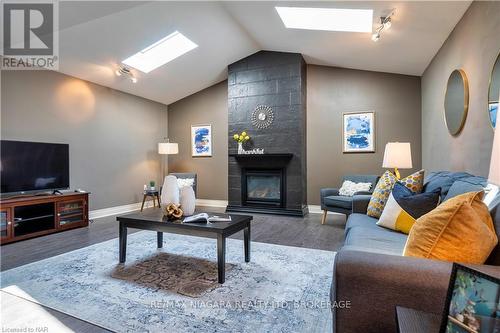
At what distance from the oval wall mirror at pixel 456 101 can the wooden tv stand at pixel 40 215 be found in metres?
5.08

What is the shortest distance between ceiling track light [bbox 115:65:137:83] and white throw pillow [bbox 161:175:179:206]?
3.04 metres

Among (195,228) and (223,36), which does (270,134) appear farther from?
(195,228)

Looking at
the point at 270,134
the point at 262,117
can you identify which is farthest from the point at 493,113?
the point at 262,117

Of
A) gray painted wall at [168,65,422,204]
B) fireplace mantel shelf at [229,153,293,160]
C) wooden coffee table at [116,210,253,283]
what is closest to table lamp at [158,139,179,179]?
gray painted wall at [168,65,422,204]

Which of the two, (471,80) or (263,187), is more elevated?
(471,80)

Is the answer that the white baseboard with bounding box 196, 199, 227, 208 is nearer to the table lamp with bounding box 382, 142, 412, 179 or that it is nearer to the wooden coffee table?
the wooden coffee table

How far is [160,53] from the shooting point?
4824 mm

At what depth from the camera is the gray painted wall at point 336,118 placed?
189 inches

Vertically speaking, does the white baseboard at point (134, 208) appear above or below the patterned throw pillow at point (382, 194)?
below

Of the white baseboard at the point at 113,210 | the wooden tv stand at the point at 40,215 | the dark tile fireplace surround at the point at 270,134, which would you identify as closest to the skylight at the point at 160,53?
the dark tile fireplace surround at the point at 270,134

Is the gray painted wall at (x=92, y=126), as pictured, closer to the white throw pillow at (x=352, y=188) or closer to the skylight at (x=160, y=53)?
the skylight at (x=160, y=53)

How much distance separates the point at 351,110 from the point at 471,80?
2630mm

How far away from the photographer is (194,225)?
90.1 inches

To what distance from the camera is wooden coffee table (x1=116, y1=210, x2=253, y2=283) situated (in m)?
2.18
